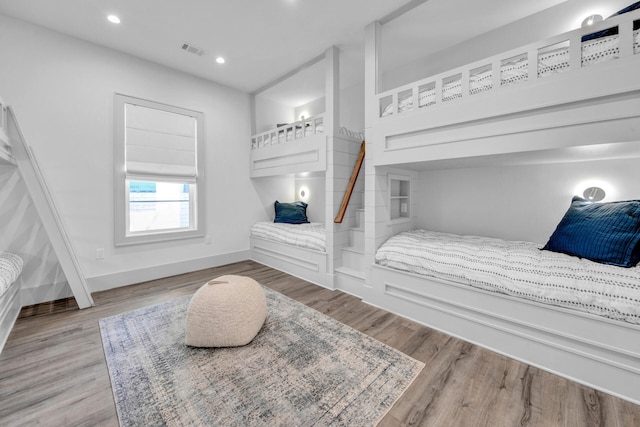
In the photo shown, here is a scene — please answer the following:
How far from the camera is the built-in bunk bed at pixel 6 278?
1884 mm

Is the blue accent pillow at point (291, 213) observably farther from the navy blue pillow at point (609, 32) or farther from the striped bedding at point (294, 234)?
the navy blue pillow at point (609, 32)

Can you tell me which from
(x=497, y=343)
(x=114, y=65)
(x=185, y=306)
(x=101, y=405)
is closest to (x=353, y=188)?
(x=497, y=343)

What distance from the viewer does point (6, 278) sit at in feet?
6.20

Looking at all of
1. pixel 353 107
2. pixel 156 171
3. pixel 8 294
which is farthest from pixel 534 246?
pixel 8 294

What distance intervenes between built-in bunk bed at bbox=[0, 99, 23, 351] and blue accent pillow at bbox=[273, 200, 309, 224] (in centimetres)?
296

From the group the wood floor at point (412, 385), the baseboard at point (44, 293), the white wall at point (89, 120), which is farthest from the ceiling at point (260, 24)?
the wood floor at point (412, 385)

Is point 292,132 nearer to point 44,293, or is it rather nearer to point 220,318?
point 220,318

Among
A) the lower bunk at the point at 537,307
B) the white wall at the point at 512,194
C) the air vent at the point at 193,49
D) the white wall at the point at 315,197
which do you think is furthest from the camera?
the white wall at the point at 315,197

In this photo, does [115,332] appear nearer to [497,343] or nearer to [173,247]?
[173,247]

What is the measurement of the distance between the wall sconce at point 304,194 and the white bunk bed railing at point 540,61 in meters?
2.68

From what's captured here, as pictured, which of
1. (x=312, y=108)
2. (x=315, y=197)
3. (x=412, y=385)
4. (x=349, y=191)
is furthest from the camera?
(x=312, y=108)

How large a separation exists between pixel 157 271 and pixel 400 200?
3362 mm

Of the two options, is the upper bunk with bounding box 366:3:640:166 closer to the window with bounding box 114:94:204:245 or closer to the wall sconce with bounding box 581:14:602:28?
the wall sconce with bounding box 581:14:602:28

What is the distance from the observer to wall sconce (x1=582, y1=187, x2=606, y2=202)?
84.1 inches
